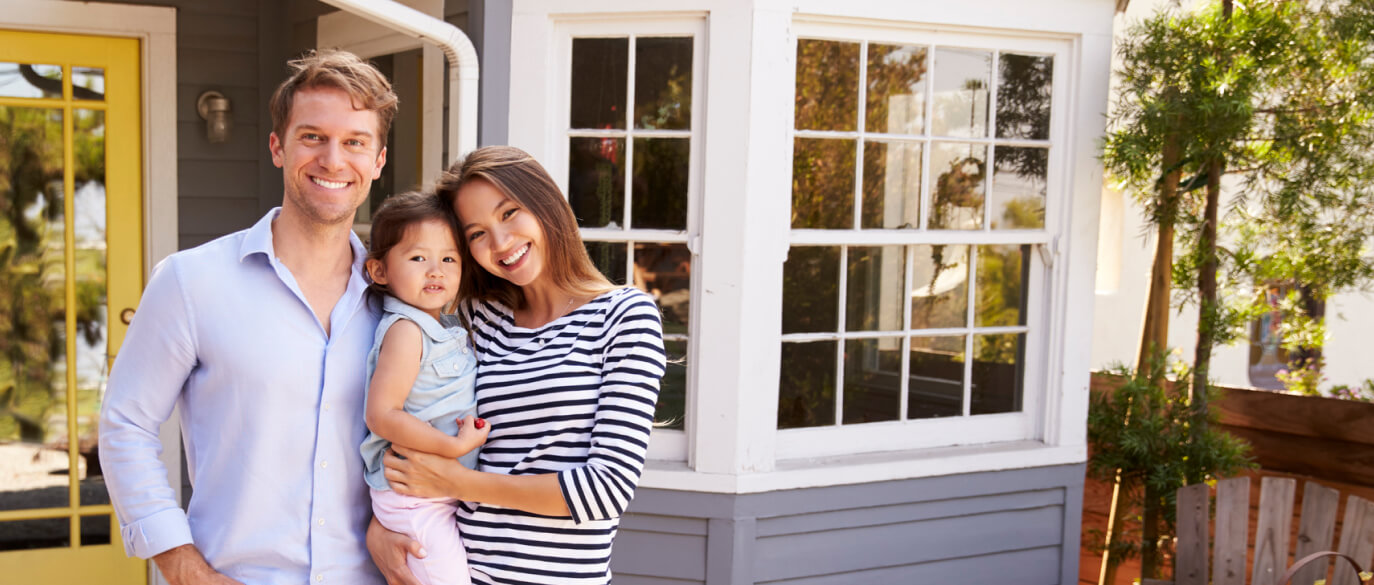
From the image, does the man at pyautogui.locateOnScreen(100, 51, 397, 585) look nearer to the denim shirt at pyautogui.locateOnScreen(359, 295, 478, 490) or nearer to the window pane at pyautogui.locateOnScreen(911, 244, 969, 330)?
the denim shirt at pyautogui.locateOnScreen(359, 295, 478, 490)

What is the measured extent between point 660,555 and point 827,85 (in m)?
1.55

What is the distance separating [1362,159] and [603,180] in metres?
2.52

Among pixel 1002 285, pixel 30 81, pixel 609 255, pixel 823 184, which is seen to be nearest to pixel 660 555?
pixel 609 255

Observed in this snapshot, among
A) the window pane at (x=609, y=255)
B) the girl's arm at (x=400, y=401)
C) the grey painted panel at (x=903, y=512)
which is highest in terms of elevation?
the window pane at (x=609, y=255)

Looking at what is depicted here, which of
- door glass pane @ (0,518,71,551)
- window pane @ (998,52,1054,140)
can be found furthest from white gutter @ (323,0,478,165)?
door glass pane @ (0,518,71,551)

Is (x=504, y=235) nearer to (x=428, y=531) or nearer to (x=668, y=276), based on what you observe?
(x=428, y=531)

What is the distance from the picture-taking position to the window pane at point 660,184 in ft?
10.2

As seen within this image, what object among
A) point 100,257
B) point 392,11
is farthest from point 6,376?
point 392,11

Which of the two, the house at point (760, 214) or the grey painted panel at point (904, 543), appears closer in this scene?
the house at point (760, 214)

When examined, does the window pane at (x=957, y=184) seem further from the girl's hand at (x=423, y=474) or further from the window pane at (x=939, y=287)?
the girl's hand at (x=423, y=474)

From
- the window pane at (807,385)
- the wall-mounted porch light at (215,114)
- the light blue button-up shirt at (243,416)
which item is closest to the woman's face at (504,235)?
the light blue button-up shirt at (243,416)

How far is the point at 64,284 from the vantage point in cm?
366

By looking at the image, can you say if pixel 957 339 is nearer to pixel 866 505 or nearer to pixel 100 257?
pixel 866 505

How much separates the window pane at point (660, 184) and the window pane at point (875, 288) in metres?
0.60
